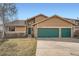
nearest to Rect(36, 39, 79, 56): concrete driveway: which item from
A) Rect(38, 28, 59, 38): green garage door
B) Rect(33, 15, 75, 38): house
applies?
Rect(38, 28, 59, 38): green garage door

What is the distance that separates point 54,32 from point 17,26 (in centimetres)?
377

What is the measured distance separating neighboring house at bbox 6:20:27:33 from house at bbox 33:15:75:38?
1114 mm

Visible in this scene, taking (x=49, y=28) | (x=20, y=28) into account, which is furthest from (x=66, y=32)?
(x=20, y=28)

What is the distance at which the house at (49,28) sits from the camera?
16.5 meters

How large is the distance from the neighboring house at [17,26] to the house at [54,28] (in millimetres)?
1114

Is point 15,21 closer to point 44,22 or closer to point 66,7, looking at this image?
point 44,22

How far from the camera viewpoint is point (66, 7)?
552 inches

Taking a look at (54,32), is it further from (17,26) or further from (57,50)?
(57,50)

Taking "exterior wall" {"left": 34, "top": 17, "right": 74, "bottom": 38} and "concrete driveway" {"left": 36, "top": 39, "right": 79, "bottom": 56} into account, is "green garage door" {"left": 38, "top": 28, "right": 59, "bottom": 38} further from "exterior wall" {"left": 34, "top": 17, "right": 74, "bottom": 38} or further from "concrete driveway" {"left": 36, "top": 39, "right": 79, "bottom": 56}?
"concrete driveway" {"left": 36, "top": 39, "right": 79, "bottom": 56}

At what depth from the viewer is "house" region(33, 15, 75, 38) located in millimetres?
16469

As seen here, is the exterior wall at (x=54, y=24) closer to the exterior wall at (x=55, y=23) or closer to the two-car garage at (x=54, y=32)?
the exterior wall at (x=55, y=23)

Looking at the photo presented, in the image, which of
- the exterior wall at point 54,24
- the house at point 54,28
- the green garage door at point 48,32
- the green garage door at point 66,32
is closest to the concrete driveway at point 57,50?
the green garage door at point 48,32

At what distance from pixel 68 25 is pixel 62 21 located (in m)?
0.66

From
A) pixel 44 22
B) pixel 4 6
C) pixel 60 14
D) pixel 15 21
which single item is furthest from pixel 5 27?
pixel 60 14
